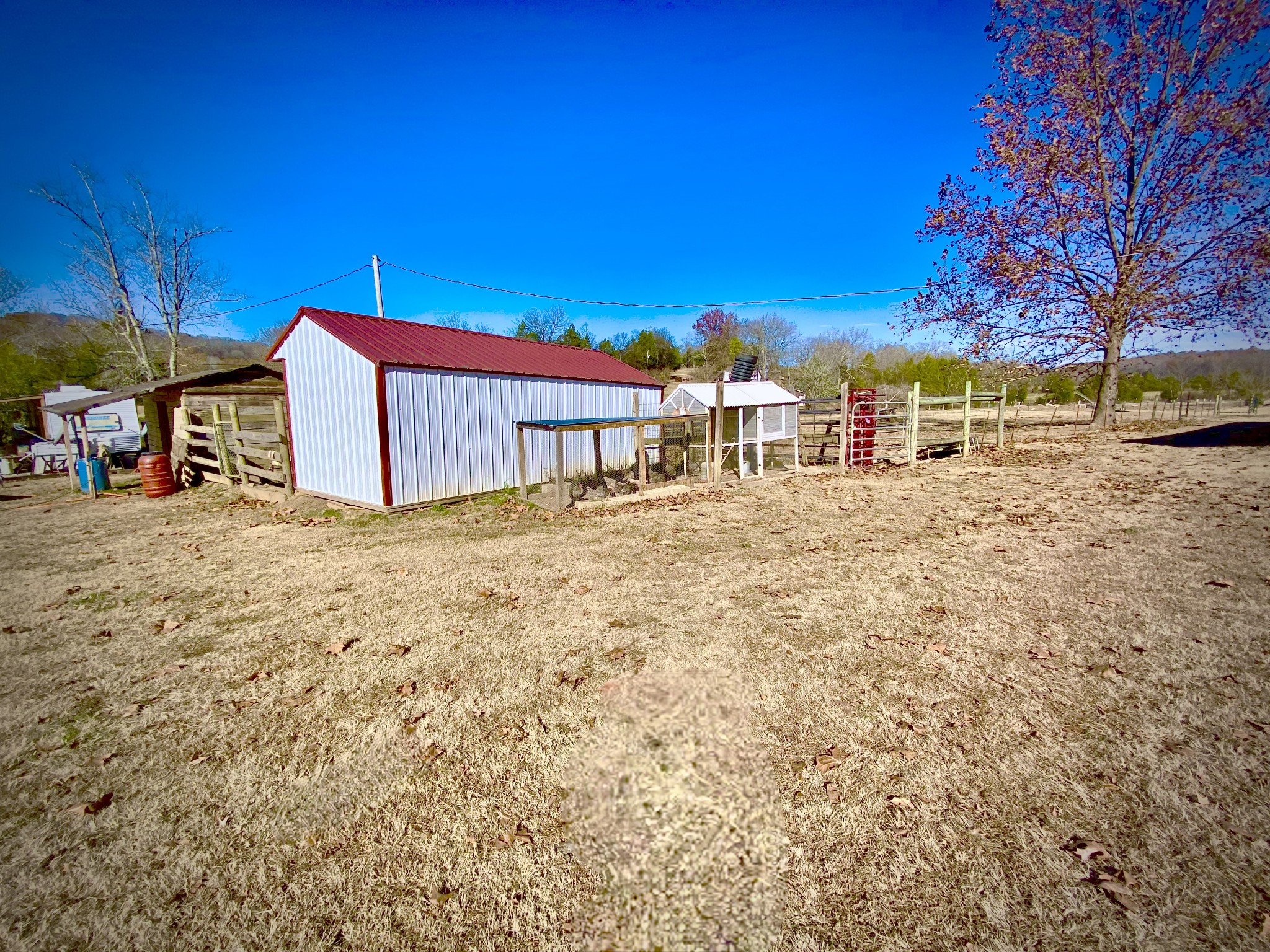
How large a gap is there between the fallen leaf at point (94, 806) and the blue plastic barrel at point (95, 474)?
1557 cm

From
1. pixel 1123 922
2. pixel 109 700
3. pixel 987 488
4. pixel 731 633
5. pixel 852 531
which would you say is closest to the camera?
pixel 1123 922

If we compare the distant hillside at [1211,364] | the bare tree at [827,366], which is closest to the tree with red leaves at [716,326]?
the bare tree at [827,366]

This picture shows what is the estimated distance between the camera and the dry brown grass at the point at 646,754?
2289mm

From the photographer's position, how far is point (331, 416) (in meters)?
11.8

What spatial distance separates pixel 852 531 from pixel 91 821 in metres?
8.86

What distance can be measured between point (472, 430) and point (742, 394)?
743 cm

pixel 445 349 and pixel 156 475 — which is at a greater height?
pixel 445 349

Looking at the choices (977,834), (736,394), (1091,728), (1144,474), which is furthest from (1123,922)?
(1144,474)

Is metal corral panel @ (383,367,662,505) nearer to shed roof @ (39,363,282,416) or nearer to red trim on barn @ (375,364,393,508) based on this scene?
red trim on barn @ (375,364,393,508)

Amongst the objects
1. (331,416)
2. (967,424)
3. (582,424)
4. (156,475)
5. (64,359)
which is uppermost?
(64,359)

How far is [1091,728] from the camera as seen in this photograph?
343 cm

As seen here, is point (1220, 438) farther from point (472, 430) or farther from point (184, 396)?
point (184, 396)

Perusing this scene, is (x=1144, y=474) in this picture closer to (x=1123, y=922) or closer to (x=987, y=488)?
(x=987, y=488)

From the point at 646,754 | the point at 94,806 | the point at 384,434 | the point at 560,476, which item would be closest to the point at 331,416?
the point at 384,434
